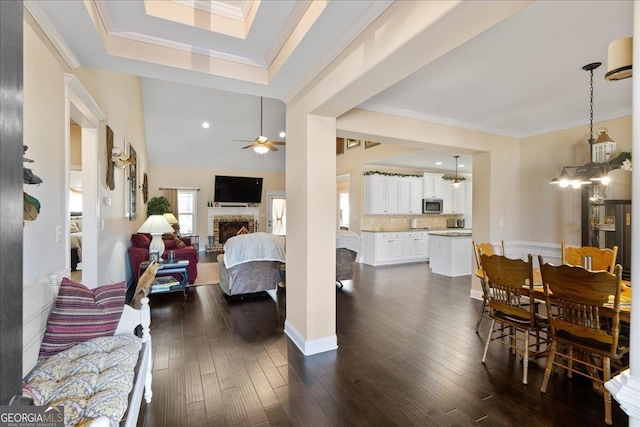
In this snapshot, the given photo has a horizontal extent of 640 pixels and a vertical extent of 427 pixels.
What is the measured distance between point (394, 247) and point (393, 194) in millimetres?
1380

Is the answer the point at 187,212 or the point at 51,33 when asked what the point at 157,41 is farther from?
the point at 187,212

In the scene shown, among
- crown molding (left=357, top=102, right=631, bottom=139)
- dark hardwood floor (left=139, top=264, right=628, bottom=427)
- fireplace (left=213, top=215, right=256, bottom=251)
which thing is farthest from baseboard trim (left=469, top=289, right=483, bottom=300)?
fireplace (left=213, top=215, right=256, bottom=251)

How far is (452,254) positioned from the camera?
6.05 meters

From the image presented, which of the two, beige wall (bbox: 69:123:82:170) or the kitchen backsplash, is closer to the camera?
beige wall (bbox: 69:123:82:170)

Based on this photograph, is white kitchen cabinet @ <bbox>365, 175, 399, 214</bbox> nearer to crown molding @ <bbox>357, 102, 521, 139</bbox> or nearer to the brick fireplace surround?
crown molding @ <bbox>357, 102, 521, 139</bbox>

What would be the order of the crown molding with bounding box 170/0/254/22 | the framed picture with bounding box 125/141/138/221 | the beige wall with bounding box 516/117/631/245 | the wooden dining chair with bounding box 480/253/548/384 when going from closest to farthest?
the crown molding with bounding box 170/0/254/22, the wooden dining chair with bounding box 480/253/548/384, the beige wall with bounding box 516/117/631/245, the framed picture with bounding box 125/141/138/221

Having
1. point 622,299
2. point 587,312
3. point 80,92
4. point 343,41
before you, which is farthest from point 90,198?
point 622,299

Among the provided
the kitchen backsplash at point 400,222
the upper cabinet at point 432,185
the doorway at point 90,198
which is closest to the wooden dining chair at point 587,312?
the doorway at point 90,198

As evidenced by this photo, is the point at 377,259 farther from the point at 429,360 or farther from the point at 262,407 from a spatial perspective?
the point at 262,407

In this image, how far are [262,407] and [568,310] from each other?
2.34 m

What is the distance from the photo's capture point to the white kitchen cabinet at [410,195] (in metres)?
7.68

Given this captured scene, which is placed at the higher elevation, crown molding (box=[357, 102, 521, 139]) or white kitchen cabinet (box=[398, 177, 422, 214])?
crown molding (box=[357, 102, 521, 139])

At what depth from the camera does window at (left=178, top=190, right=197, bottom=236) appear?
32.4 ft

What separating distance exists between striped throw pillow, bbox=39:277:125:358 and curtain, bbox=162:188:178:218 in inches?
327
